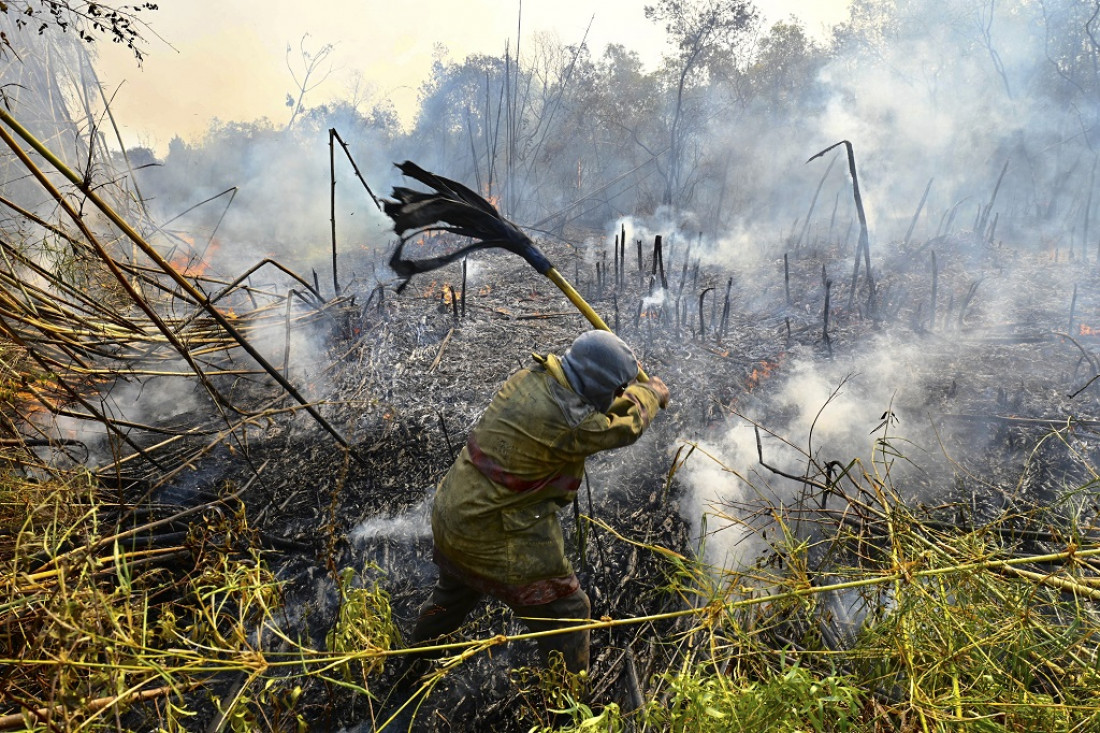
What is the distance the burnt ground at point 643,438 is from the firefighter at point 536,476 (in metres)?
0.44

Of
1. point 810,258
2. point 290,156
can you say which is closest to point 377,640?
point 810,258

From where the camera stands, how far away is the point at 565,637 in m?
2.28

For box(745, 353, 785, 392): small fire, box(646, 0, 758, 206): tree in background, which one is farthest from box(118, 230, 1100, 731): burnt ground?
box(646, 0, 758, 206): tree in background

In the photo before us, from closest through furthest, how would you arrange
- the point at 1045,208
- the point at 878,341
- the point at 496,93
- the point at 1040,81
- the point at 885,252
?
the point at 878,341
the point at 885,252
the point at 1045,208
the point at 1040,81
the point at 496,93

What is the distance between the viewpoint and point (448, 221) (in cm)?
281

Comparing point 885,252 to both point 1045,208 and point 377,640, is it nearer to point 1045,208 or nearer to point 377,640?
point 1045,208

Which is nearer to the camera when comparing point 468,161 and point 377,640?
point 377,640

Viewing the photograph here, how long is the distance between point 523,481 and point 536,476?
0.06 meters

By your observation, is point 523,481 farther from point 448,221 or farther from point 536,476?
point 448,221

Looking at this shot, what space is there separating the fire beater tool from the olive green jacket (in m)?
0.59

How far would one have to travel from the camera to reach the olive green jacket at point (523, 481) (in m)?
2.18

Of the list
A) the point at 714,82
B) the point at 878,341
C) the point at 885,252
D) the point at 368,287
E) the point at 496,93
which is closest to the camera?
the point at 878,341

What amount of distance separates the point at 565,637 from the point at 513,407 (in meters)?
1.03

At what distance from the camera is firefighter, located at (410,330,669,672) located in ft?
7.13
